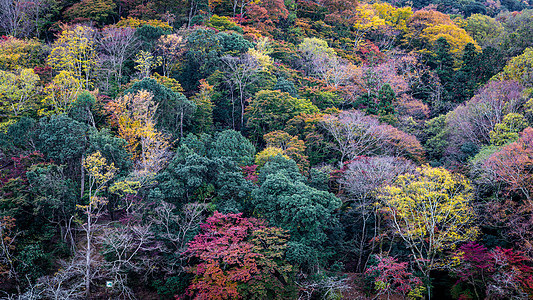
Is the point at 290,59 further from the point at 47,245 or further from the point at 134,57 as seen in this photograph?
the point at 47,245

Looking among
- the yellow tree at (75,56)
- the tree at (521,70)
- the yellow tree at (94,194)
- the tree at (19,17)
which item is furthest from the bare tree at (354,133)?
the tree at (19,17)

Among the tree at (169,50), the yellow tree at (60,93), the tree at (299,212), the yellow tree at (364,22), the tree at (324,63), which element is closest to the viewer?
the tree at (299,212)

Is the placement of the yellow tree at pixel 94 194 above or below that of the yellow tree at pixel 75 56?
below

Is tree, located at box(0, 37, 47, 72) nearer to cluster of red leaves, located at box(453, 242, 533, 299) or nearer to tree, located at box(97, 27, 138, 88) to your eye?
tree, located at box(97, 27, 138, 88)

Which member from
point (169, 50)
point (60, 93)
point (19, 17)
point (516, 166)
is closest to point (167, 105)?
point (60, 93)

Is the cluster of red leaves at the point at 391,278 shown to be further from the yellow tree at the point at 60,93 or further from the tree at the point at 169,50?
the tree at the point at 169,50

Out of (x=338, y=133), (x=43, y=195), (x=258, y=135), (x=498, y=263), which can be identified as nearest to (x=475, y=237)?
(x=498, y=263)

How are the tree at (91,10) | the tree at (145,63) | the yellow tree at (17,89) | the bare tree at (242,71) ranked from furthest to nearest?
the tree at (91,10)
the bare tree at (242,71)
the tree at (145,63)
the yellow tree at (17,89)
